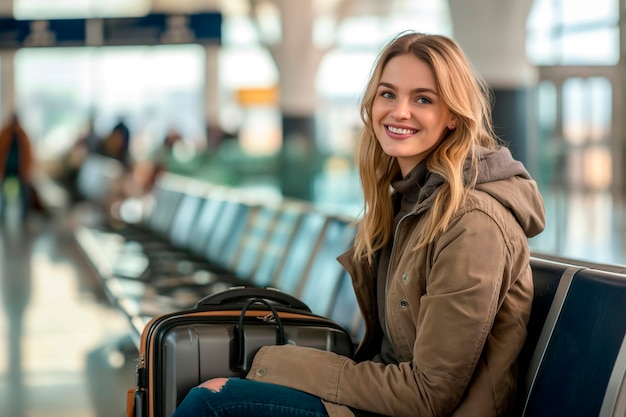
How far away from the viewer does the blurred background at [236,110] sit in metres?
6.80

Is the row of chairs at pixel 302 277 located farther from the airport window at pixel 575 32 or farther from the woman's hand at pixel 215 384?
the airport window at pixel 575 32

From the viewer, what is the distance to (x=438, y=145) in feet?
8.41

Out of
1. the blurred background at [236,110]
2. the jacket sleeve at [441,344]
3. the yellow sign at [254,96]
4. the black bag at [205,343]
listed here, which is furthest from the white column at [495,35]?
the yellow sign at [254,96]

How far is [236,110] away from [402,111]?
26.9m

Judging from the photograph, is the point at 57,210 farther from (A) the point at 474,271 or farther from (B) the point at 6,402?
(A) the point at 474,271

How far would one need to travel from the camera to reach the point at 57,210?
1761cm

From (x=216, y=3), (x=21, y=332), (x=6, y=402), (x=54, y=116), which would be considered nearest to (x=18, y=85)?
(x=54, y=116)

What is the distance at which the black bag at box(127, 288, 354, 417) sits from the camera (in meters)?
2.52

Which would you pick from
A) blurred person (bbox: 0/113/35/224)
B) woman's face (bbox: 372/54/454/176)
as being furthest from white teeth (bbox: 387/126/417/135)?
blurred person (bbox: 0/113/35/224)

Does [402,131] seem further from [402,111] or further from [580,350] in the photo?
[580,350]

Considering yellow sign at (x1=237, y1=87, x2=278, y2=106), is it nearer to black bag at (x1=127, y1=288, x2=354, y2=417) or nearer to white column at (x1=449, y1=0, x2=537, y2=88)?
white column at (x1=449, y1=0, x2=537, y2=88)

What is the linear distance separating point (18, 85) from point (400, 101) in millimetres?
25170

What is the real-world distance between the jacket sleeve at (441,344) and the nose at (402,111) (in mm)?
382

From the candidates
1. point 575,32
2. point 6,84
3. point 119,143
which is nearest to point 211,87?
point 6,84
